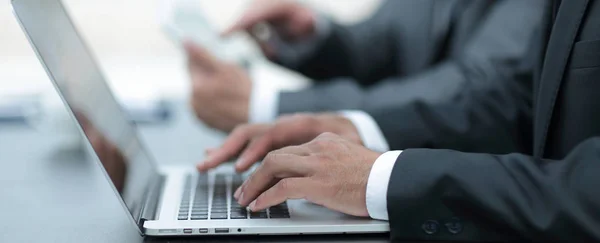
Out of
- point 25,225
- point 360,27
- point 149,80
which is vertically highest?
point 25,225

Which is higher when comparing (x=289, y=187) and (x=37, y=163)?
(x=289, y=187)

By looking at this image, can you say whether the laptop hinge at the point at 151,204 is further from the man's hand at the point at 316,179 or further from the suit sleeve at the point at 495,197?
the suit sleeve at the point at 495,197

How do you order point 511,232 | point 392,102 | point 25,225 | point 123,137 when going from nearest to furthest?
point 511,232, point 25,225, point 123,137, point 392,102

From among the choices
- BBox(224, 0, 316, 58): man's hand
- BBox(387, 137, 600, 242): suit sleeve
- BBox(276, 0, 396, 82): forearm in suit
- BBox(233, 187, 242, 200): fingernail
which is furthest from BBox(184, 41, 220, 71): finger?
BBox(387, 137, 600, 242): suit sleeve

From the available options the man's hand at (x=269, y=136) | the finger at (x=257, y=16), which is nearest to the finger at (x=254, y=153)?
the man's hand at (x=269, y=136)

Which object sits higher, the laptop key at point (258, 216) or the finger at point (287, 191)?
the finger at point (287, 191)

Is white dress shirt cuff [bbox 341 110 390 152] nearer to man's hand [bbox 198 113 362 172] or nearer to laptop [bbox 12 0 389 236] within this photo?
man's hand [bbox 198 113 362 172]

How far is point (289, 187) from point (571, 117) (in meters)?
0.35

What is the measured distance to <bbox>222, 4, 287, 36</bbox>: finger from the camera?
1.54m

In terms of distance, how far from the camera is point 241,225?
2.36 feet

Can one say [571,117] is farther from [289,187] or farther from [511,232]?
[289,187]

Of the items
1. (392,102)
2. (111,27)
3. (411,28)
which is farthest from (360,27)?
(111,27)

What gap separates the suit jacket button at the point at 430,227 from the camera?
0.72 meters

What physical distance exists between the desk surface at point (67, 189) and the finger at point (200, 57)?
4.3 inches
